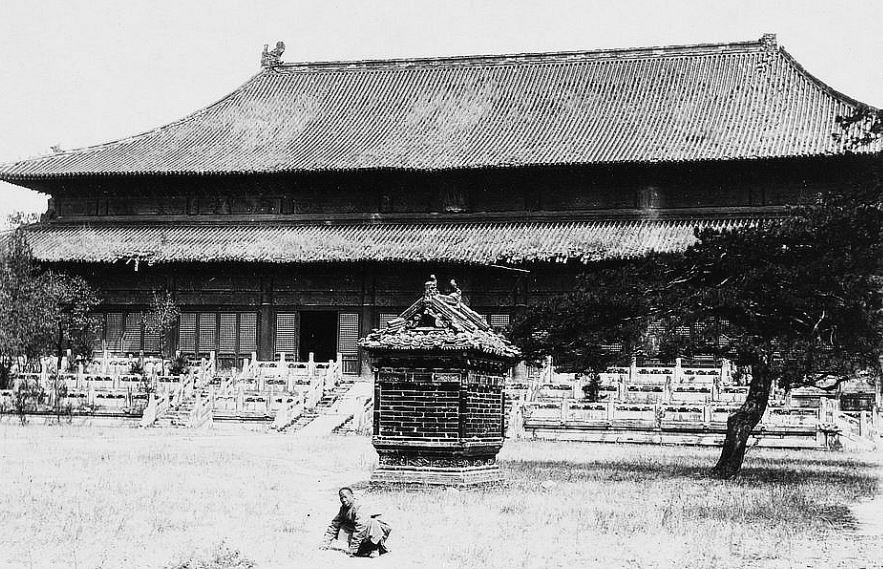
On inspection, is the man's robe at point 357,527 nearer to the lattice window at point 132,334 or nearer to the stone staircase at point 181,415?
the stone staircase at point 181,415

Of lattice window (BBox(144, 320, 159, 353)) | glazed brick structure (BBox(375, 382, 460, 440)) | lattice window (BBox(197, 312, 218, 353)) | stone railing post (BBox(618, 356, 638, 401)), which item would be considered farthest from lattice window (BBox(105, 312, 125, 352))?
glazed brick structure (BBox(375, 382, 460, 440))

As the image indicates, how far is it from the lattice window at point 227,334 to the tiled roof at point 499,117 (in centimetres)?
462

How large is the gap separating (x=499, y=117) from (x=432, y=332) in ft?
84.4

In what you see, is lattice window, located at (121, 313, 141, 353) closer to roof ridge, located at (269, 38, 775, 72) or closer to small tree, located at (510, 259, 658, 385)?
roof ridge, located at (269, 38, 775, 72)

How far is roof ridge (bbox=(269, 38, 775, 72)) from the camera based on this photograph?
134ft

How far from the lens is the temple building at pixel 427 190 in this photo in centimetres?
3550

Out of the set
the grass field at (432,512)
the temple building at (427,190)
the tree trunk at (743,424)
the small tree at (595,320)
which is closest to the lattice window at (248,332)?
the temple building at (427,190)

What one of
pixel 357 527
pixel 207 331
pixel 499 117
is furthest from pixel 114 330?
pixel 357 527

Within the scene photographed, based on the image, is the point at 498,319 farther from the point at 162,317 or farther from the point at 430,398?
the point at 430,398

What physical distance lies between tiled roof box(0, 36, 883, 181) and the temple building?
98mm

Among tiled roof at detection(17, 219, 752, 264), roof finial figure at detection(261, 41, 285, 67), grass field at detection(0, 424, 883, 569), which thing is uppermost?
roof finial figure at detection(261, 41, 285, 67)

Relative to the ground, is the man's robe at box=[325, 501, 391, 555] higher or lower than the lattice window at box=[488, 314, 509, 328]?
lower

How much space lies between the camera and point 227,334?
37.6 metres

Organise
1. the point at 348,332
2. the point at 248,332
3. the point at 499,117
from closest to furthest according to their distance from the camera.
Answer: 1. the point at 348,332
2. the point at 248,332
3. the point at 499,117
